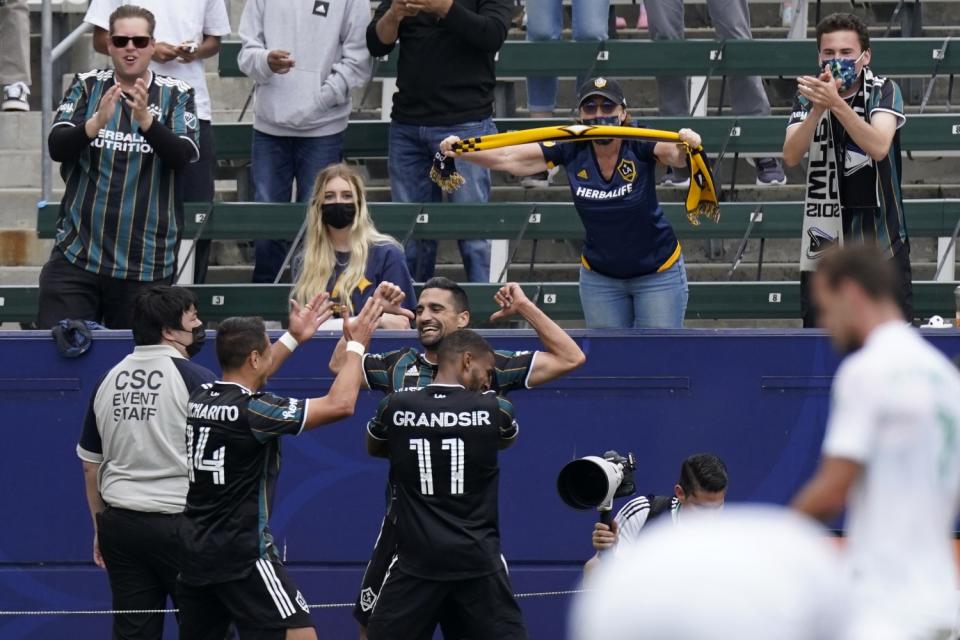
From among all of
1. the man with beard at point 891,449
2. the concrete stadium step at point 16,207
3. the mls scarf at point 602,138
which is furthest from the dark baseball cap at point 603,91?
the concrete stadium step at point 16,207

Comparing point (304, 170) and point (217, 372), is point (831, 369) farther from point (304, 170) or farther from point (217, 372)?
point (304, 170)

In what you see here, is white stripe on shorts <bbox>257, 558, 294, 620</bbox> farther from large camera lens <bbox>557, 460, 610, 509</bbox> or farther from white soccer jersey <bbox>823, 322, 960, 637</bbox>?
white soccer jersey <bbox>823, 322, 960, 637</bbox>

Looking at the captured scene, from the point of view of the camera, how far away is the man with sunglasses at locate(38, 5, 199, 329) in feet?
25.2

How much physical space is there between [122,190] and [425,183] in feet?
6.48

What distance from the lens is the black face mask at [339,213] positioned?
7363 mm

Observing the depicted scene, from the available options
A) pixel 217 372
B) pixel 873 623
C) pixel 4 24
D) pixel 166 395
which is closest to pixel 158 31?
pixel 4 24

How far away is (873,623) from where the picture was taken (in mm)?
3242

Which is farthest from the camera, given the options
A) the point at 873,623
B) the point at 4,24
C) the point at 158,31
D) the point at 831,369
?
the point at 4,24

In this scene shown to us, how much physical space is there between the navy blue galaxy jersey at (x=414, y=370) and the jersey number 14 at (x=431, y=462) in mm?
578

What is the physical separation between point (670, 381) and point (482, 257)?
2.05 metres

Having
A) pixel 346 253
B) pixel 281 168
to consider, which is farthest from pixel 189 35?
pixel 346 253

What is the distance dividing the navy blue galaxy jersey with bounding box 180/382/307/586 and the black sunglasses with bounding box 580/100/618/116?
224 cm

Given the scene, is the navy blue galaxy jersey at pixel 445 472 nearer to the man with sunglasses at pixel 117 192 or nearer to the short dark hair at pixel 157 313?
the short dark hair at pixel 157 313

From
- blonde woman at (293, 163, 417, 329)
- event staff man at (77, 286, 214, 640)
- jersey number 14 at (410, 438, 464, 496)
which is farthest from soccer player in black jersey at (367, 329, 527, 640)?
blonde woman at (293, 163, 417, 329)
